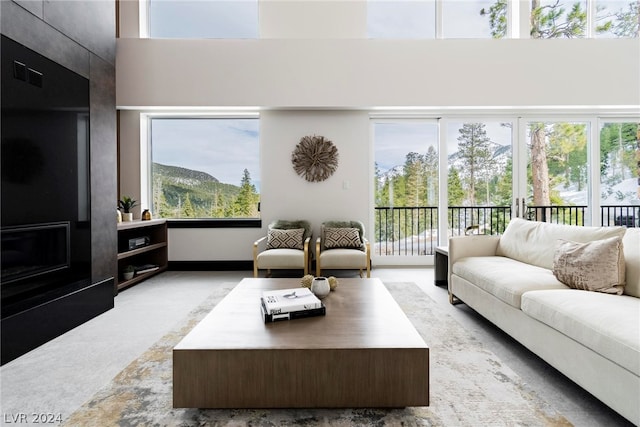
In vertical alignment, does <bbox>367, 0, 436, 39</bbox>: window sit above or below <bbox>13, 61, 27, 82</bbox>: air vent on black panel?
above

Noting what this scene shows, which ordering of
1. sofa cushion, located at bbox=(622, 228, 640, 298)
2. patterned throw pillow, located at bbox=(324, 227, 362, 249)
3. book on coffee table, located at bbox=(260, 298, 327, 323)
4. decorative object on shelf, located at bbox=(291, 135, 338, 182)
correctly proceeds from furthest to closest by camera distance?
decorative object on shelf, located at bbox=(291, 135, 338, 182) → patterned throw pillow, located at bbox=(324, 227, 362, 249) → sofa cushion, located at bbox=(622, 228, 640, 298) → book on coffee table, located at bbox=(260, 298, 327, 323)

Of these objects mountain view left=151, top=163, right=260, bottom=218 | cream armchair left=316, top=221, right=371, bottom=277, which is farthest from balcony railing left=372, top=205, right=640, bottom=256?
mountain view left=151, top=163, right=260, bottom=218

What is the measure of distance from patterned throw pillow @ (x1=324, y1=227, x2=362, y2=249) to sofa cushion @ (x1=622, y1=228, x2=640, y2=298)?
2763 millimetres

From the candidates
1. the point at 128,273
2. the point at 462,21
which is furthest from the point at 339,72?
the point at 128,273

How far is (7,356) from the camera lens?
2189mm

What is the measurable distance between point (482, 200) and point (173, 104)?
468 cm

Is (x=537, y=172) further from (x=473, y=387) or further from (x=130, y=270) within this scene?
(x=130, y=270)

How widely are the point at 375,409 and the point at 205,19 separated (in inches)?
219

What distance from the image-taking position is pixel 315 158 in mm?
5020

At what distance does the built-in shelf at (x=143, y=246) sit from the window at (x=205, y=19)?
2.86 meters

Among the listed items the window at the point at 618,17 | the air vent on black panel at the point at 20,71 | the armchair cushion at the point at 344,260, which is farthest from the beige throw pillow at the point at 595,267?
the window at the point at 618,17

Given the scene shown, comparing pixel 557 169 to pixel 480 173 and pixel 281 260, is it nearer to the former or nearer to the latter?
pixel 480 173

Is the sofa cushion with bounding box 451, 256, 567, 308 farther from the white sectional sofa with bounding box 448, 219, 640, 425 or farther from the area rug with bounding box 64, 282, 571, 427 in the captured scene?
the area rug with bounding box 64, 282, 571, 427

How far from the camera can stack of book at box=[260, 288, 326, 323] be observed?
183 centimetres
